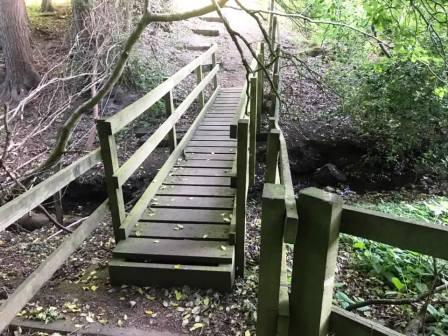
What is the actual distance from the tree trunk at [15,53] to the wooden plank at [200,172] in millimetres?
6635

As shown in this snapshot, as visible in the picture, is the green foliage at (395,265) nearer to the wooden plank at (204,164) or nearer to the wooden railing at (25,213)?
the wooden plank at (204,164)

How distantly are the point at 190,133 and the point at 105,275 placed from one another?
327cm

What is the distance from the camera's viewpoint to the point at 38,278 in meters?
2.42

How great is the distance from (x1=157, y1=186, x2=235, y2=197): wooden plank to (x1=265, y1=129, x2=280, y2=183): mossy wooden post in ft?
4.39

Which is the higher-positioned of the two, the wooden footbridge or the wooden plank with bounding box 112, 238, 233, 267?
the wooden footbridge

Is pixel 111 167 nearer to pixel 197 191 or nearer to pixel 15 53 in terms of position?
pixel 197 191

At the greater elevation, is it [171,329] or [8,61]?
[8,61]

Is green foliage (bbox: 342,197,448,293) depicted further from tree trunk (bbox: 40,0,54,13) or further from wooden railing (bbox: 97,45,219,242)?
tree trunk (bbox: 40,0,54,13)

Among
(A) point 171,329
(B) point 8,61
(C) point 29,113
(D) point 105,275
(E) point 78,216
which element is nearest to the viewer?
(A) point 171,329

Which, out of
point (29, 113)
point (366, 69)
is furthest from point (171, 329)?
point (29, 113)

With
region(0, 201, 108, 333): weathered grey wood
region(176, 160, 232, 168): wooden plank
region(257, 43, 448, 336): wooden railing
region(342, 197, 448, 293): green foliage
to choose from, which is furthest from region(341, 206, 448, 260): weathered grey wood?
region(176, 160, 232, 168): wooden plank

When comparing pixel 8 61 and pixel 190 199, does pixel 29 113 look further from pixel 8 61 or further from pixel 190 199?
pixel 190 199

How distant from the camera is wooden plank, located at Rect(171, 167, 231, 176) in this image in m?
5.32

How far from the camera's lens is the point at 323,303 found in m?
1.63
